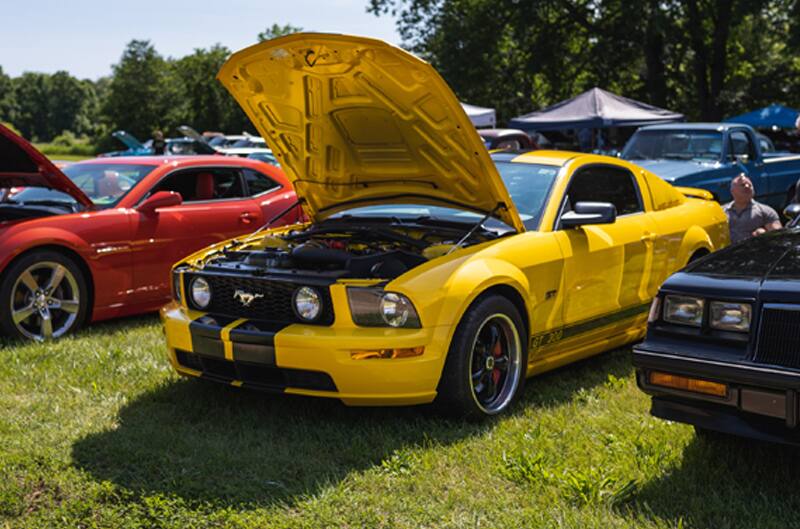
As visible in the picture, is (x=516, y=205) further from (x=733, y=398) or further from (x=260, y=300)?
(x=733, y=398)

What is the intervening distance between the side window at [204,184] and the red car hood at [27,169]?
0.87 metres

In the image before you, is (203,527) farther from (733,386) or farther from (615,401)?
(615,401)

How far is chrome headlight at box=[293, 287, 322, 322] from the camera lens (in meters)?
4.34

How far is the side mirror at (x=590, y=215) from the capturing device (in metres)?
4.98

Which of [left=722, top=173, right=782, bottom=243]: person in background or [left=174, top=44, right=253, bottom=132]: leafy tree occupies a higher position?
[left=174, top=44, right=253, bottom=132]: leafy tree

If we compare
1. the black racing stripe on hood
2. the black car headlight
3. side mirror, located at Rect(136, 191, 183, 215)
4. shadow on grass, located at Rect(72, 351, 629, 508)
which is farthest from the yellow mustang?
side mirror, located at Rect(136, 191, 183, 215)

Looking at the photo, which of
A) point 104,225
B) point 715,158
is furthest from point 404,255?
point 715,158

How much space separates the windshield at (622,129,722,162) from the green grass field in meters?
7.19

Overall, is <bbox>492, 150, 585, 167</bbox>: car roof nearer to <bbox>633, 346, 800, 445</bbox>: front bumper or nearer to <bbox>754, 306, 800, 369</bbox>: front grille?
<bbox>633, 346, 800, 445</bbox>: front bumper

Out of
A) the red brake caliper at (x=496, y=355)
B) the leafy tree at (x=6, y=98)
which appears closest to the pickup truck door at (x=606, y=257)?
the red brake caliper at (x=496, y=355)

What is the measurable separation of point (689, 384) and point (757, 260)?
2.23 feet

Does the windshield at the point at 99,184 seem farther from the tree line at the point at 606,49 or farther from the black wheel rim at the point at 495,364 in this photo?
the tree line at the point at 606,49

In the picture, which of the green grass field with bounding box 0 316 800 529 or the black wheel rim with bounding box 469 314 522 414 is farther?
the black wheel rim with bounding box 469 314 522 414

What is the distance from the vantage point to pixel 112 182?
7324mm
